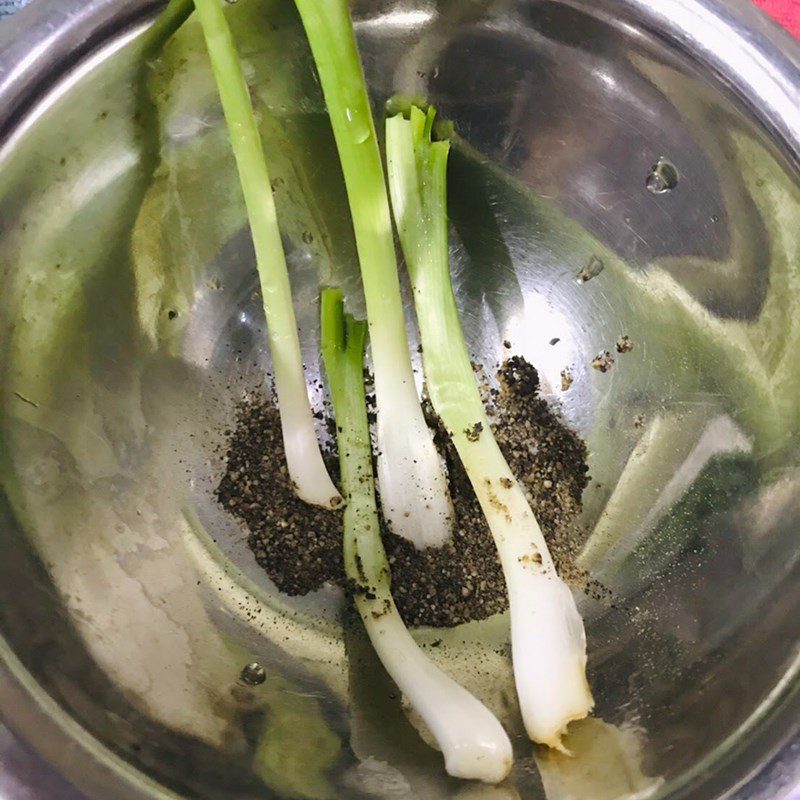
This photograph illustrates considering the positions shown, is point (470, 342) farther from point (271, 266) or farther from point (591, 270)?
point (271, 266)

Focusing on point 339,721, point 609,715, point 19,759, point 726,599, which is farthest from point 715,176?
point 19,759

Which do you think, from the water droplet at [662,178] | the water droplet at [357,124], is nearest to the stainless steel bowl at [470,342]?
the water droplet at [662,178]

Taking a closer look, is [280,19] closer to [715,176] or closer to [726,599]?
[715,176]

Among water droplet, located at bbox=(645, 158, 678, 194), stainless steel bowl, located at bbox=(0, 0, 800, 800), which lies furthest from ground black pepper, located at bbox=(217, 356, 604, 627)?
water droplet, located at bbox=(645, 158, 678, 194)

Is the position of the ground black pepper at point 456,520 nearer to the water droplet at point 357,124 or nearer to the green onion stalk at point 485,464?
the green onion stalk at point 485,464

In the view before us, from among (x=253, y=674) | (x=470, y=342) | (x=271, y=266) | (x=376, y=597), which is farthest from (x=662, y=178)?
(x=253, y=674)

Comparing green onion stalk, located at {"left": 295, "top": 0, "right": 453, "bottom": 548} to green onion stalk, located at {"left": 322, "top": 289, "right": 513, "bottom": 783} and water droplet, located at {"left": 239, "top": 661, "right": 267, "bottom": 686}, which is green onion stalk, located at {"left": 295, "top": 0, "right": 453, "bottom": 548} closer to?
green onion stalk, located at {"left": 322, "top": 289, "right": 513, "bottom": 783}
